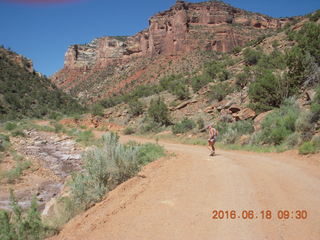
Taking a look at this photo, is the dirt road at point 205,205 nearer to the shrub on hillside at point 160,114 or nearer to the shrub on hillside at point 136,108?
the shrub on hillside at point 160,114

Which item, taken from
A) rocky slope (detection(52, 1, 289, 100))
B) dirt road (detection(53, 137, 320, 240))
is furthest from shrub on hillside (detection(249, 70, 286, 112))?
rocky slope (detection(52, 1, 289, 100))

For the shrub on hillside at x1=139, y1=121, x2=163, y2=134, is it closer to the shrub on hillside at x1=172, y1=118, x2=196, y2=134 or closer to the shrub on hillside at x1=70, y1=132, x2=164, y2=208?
the shrub on hillside at x1=172, y1=118, x2=196, y2=134

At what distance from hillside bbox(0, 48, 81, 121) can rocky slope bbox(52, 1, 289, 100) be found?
23288mm

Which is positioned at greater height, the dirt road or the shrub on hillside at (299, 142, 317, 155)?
the shrub on hillside at (299, 142, 317, 155)

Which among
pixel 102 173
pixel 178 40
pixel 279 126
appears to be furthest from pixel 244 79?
pixel 178 40

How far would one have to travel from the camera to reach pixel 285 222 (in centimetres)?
374

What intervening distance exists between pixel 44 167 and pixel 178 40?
62365mm

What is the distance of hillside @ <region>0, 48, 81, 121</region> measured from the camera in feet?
121

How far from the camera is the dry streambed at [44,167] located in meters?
9.38

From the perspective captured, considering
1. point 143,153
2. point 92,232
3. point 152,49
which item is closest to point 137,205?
point 92,232

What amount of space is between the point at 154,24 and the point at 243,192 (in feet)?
267

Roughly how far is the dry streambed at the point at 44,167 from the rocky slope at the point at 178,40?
42.8 metres

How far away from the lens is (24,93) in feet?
136

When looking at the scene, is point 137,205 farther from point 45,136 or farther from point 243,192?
point 45,136
